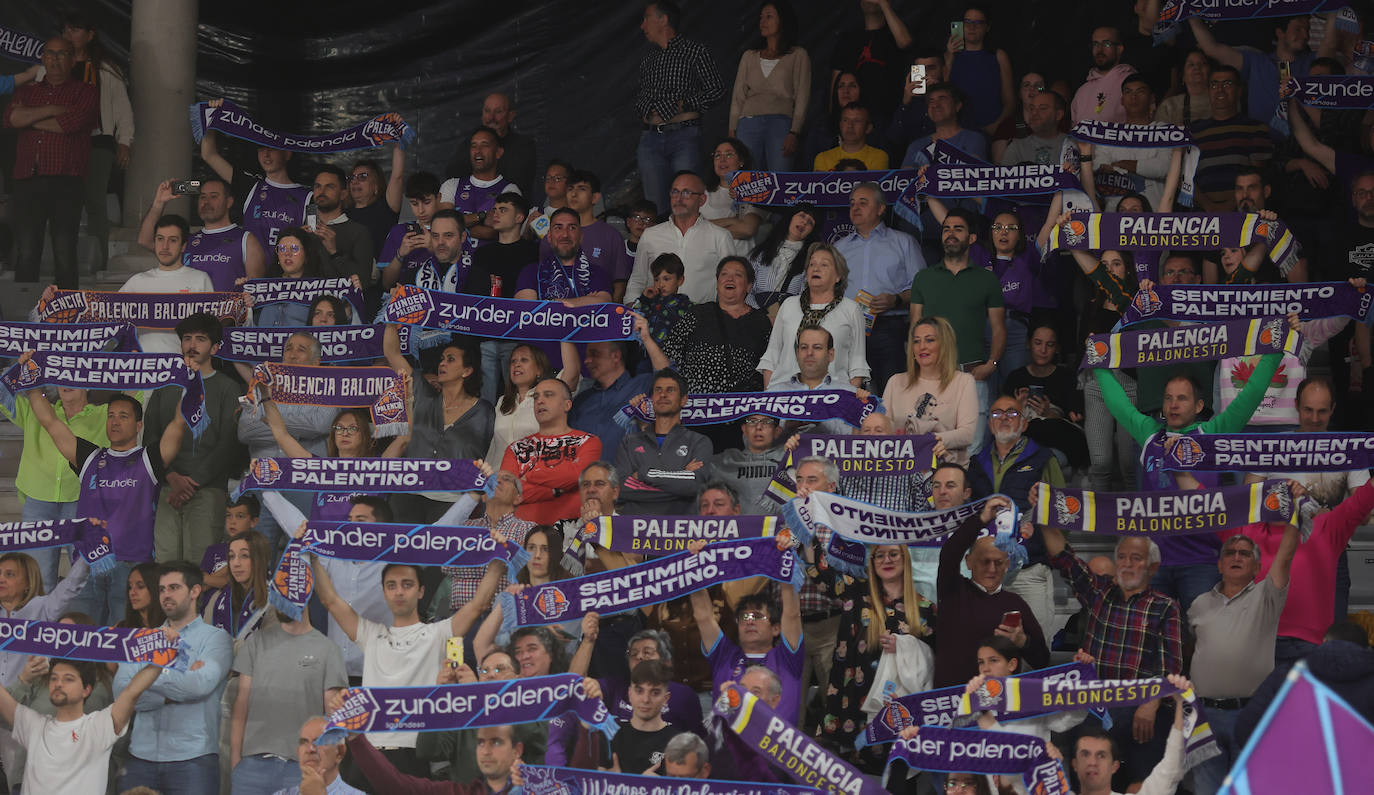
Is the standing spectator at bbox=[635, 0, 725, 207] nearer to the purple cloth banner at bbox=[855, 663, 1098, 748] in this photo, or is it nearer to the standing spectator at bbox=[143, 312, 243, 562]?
the standing spectator at bbox=[143, 312, 243, 562]

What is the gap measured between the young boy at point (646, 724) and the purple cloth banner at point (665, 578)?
33 cm

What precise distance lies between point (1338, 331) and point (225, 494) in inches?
226

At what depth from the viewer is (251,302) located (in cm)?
937

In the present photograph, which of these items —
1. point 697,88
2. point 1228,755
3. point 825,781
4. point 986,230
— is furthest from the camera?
point 697,88

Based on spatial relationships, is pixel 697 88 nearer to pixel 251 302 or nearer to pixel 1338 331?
pixel 251 302

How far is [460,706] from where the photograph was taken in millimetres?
6840

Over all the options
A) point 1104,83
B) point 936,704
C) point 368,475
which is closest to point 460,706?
point 368,475

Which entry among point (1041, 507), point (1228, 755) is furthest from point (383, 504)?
point (1228, 755)

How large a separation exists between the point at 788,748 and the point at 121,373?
4.07m

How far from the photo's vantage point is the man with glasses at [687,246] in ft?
32.1

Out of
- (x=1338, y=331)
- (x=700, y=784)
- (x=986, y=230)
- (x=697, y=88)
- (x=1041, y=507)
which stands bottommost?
(x=700, y=784)

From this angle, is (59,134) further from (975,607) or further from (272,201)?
(975,607)

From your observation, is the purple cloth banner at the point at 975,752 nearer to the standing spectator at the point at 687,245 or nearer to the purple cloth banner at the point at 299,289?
the standing spectator at the point at 687,245

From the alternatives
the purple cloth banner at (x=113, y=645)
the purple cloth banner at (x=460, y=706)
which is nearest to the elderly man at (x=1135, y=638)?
the purple cloth banner at (x=460, y=706)
